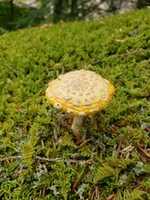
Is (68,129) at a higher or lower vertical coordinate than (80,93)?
lower

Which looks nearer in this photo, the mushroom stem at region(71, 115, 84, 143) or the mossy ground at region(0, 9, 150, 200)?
the mossy ground at region(0, 9, 150, 200)

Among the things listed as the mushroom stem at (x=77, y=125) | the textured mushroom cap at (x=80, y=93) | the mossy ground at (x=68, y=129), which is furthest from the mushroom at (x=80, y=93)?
the mossy ground at (x=68, y=129)

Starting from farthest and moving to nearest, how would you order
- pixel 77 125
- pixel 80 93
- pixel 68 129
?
pixel 68 129 → pixel 77 125 → pixel 80 93

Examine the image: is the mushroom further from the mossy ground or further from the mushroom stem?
the mossy ground

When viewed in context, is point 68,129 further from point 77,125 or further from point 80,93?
point 80,93

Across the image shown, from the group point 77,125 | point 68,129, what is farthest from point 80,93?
point 68,129

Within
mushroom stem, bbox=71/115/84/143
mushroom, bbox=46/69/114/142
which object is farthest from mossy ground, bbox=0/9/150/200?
mushroom, bbox=46/69/114/142

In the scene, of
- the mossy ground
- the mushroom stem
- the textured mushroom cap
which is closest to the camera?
the textured mushroom cap
